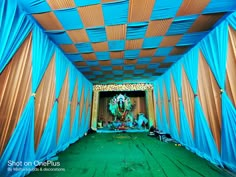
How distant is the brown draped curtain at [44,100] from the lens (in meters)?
2.22

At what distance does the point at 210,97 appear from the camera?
2.35m

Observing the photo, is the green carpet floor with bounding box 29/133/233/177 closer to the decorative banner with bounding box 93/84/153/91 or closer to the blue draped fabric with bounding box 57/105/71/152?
the blue draped fabric with bounding box 57/105/71/152

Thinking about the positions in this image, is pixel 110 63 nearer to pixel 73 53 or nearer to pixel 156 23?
pixel 73 53

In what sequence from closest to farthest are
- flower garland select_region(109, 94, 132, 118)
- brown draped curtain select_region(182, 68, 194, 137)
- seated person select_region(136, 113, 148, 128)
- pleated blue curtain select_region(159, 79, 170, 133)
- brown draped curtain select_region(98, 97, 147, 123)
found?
brown draped curtain select_region(182, 68, 194, 137) < pleated blue curtain select_region(159, 79, 170, 133) < seated person select_region(136, 113, 148, 128) < flower garland select_region(109, 94, 132, 118) < brown draped curtain select_region(98, 97, 147, 123)

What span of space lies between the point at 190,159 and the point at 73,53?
3746mm

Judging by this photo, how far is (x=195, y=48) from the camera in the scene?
2.79 m

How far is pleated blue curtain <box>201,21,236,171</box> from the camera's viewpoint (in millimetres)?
1879

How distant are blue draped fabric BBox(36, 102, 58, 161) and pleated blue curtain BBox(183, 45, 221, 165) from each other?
3345mm

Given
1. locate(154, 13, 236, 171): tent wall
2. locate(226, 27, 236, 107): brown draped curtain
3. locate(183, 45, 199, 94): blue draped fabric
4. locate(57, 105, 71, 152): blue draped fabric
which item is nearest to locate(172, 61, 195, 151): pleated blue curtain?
locate(154, 13, 236, 171): tent wall

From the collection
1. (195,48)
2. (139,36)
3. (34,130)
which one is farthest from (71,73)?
(195,48)

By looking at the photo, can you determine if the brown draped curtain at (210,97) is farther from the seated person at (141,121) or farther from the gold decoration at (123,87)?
the seated person at (141,121)

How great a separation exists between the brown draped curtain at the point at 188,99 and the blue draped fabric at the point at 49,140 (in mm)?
3428

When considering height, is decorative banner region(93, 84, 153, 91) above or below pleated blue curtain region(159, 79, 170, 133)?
above

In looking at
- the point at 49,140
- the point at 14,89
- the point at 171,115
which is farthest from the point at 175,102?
the point at 14,89
